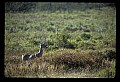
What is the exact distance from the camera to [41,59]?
299 inches

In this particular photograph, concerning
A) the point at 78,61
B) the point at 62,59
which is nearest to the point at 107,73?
the point at 78,61

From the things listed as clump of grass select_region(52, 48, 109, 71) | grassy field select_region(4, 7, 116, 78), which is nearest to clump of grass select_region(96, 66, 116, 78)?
grassy field select_region(4, 7, 116, 78)

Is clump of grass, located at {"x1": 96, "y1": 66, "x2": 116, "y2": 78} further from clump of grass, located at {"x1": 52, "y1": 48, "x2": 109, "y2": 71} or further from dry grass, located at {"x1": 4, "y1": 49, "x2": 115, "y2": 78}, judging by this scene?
clump of grass, located at {"x1": 52, "y1": 48, "x2": 109, "y2": 71}

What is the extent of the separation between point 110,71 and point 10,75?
2.81 meters

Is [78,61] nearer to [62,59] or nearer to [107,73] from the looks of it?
[62,59]

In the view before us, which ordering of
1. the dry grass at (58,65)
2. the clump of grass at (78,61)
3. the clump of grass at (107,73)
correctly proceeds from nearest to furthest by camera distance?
the clump of grass at (107,73)
the dry grass at (58,65)
the clump of grass at (78,61)

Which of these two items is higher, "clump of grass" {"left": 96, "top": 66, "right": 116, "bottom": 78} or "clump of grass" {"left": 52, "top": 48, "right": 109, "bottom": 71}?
"clump of grass" {"left": 52, "top": 48, "right": 109, "bottom": 71}

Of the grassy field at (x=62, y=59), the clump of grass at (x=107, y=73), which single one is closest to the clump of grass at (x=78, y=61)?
the grassy field at (x=62, y=59)

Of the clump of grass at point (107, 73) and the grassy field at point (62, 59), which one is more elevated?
the grassy field at point (62, 59)

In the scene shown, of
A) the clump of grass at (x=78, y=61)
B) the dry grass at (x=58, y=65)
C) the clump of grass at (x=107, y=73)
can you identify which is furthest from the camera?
the clump of grass at (x=78, y=61)

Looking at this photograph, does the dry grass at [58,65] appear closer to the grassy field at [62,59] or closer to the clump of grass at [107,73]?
the grassy field at [62,59]
